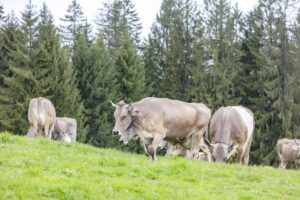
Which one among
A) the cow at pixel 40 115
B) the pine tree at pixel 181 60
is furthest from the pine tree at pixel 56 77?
Result: the cow at pixel 40 115

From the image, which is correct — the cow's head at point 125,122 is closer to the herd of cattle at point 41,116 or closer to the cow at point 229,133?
the cow at point 229,133

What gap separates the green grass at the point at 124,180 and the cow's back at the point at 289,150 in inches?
533

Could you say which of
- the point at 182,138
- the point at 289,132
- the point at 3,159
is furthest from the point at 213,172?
the point at 289,132

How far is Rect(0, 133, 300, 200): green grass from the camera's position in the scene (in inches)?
248

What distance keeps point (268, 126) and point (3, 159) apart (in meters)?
30.7

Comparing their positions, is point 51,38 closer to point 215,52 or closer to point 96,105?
point 96,105

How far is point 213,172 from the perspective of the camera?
915 centimetres

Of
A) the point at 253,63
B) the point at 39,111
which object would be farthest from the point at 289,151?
the point at 253,63

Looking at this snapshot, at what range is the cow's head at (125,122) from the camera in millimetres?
11133

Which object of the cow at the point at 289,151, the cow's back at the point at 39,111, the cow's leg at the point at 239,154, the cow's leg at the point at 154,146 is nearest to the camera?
the cow's leg at the point at 154,146

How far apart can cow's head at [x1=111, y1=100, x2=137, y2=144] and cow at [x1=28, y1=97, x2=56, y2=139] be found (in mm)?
6961

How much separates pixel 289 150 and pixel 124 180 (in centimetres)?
1900

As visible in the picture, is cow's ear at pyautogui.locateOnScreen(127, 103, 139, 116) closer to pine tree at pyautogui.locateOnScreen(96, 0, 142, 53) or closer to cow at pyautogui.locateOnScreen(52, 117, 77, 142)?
cow at pyautogui.locateOnScreen(52, 117, 77, 142)

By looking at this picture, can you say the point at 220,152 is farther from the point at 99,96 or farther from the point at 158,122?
the point at 99,96
